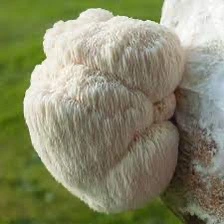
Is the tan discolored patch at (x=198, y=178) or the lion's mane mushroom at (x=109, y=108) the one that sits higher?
the lion's mane mushroom at (x=109, y=108)

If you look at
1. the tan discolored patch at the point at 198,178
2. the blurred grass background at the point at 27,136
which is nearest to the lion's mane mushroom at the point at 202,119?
the tan discolored patch at the point at 198,178

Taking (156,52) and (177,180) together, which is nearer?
(156,52)

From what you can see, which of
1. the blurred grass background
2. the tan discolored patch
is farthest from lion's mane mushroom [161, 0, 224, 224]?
the blurred grass background

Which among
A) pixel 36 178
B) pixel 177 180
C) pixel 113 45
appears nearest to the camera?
pixel 113 45

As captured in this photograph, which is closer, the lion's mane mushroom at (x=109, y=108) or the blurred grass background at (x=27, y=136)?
the lion's mane mushroom at (x=109, y=108)

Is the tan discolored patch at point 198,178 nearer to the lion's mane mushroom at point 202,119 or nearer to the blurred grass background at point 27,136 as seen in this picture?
the lion's mane mushroom at point 202,119

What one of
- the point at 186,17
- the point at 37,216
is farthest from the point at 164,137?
the point at 37,216

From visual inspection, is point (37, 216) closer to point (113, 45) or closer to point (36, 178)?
point (36, 178)
